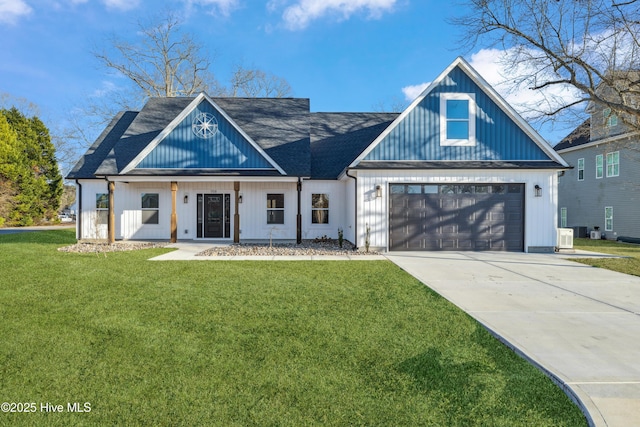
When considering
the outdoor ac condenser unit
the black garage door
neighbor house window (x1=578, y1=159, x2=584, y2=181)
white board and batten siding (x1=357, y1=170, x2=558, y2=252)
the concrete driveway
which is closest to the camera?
the concrete driveway

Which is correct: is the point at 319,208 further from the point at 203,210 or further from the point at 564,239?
the point at 564,239

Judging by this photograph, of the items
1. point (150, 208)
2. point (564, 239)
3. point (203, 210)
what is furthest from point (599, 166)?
point (150, 208)

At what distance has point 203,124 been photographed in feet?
48.2

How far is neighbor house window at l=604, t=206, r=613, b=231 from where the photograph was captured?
2033 centimetres

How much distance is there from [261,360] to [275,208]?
12.4m

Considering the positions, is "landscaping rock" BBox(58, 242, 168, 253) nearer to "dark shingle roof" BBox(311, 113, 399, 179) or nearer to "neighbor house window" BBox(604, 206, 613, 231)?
"dark shingle roof" BBox(311, 113, 399, 179)

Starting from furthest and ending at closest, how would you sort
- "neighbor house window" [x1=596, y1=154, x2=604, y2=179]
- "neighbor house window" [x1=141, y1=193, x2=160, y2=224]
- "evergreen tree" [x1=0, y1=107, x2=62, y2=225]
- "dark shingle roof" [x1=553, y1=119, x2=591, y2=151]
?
"evergreen tree" [x1=0, y1=107, x2=62, y2=225]
"neighbor house window" [x1=596, y1=154, x2=604, y2=179]
"dark shingle roof" [x1=553, y1=119, x2=591, y2=151]
"neighbor house window" [x1=141, y1=193, x2=160, y2=224]

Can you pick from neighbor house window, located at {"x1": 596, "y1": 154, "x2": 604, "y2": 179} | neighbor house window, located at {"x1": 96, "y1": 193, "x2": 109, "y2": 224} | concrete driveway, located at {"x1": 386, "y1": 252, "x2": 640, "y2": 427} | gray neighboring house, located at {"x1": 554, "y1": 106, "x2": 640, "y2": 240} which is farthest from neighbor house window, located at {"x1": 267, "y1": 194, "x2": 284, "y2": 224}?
neighbor house window, located at {"x1": 596, "y1": 154, "x2": 604, "y2": 179}

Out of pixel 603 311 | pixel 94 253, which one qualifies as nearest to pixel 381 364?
pixel 603 311

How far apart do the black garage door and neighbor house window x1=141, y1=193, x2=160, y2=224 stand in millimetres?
10744

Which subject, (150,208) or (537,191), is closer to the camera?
(537,191)

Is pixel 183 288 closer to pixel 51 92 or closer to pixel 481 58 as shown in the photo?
pixel 481 58

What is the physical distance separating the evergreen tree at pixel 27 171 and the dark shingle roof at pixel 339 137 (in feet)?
80.6

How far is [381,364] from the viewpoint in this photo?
3.60 meters
